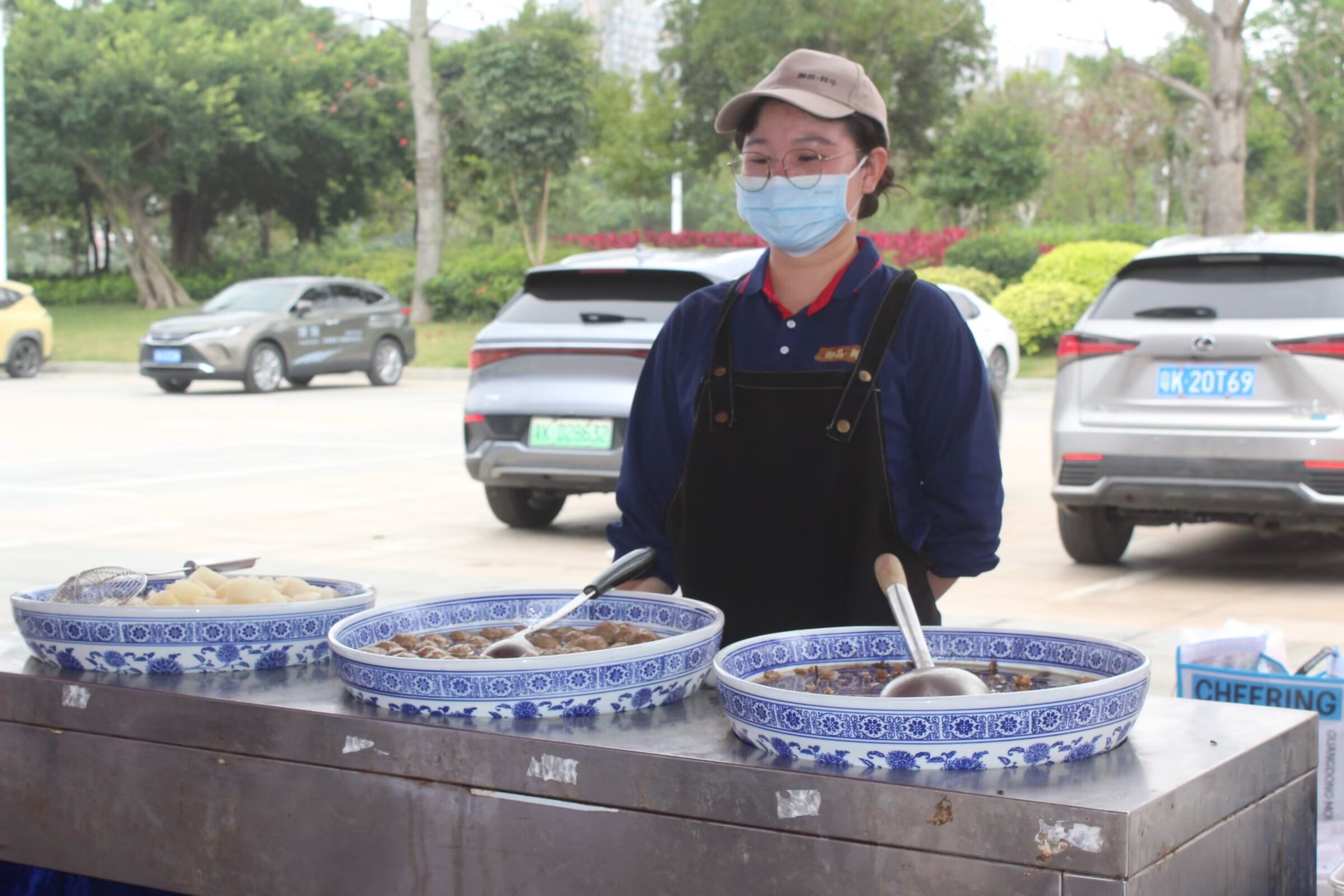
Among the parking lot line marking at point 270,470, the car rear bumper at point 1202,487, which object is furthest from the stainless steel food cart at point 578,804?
the parking lot line marking at point 270,470

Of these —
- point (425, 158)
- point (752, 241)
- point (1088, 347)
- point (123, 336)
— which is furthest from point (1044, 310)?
point (123, 336)

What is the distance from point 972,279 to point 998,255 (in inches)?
95.4

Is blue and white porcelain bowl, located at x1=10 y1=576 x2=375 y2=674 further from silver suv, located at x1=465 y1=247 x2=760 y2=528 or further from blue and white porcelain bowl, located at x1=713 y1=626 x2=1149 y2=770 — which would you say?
silver suv, located at x1=465 y1=247 x2=760 y2=528

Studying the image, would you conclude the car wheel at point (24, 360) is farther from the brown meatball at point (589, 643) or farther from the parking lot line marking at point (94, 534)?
the brown meatball at point (589, 643)

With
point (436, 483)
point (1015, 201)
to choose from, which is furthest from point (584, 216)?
point (436, 483)

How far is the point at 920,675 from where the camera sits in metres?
2.04

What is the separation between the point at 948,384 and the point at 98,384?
21874 millimetres

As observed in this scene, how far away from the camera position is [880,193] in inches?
113

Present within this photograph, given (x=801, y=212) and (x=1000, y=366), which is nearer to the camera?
(x=801, y=212)

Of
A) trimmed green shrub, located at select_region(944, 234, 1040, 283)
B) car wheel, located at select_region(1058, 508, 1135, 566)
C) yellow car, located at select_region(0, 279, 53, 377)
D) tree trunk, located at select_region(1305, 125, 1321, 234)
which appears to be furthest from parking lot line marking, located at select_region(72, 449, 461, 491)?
tree trunk, located at select_region(1305, 125, 1321, 234)

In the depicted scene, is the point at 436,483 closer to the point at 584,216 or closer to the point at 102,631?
the point at 102,631

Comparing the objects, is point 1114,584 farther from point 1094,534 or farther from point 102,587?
point 102,587

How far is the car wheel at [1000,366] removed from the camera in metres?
13.7

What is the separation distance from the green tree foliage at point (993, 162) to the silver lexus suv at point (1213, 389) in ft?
94.4
